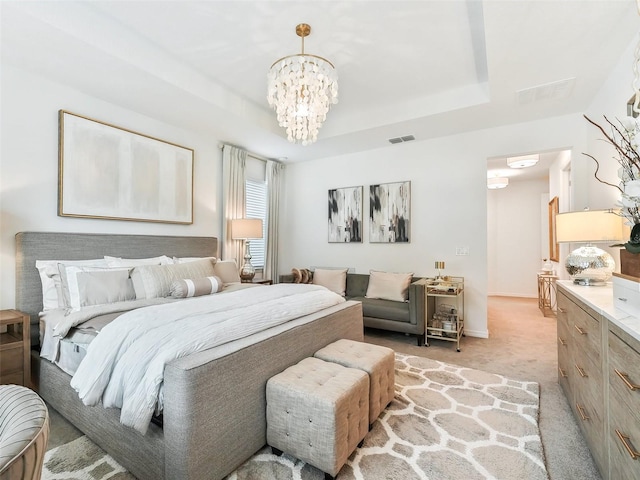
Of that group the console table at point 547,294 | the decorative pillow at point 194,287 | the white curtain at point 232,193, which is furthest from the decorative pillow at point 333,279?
the console table at point 547,294

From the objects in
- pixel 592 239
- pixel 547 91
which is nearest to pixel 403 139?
pixel 547 91

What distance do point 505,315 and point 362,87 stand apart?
4.42 m

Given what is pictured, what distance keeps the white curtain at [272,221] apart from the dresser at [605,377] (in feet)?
13.1

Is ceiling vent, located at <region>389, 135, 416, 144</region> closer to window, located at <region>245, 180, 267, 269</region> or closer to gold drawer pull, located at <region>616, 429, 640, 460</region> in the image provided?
window, located at <region>245, 180, 267, 269</region>

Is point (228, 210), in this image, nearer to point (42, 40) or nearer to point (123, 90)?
point (123, 90)

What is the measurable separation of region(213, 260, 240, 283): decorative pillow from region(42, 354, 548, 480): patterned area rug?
77.7 inches

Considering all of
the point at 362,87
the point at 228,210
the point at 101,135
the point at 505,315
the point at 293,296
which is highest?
the point at 362,87

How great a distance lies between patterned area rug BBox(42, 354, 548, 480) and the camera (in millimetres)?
1619

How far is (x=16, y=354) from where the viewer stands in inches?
89.0

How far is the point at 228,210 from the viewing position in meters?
4.52

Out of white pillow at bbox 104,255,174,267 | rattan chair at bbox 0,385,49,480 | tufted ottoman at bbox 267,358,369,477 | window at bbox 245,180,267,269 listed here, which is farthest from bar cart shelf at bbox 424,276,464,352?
rattan chair at bbox 0,385,49,480

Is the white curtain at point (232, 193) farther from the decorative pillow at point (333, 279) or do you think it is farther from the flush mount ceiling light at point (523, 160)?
the flush mount ceiling light at point (523, 160)

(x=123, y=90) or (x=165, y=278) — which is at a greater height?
(x=123, y=90)

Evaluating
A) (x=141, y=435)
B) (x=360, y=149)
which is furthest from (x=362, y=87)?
(x=141, y=435)
